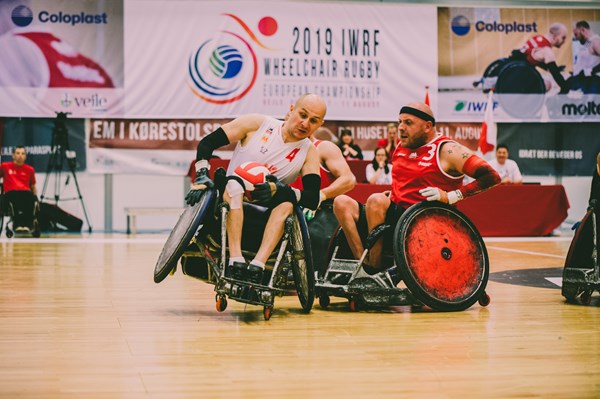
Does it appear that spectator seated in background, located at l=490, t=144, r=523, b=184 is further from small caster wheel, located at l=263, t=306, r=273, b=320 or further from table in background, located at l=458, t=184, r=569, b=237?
small caster wheel, located at l=263, t=306, r=273, b=320

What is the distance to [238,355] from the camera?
3.24 metres

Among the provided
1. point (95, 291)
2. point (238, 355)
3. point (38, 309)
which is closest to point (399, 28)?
point (95, 291)

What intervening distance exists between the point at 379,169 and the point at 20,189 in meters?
4.88

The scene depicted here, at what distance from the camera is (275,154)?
15.0 ft

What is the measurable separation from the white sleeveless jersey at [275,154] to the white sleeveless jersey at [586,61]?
33.3ft

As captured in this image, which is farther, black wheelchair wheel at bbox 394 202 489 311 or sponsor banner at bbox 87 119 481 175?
sponsor banner at bbox 87 119 481 175

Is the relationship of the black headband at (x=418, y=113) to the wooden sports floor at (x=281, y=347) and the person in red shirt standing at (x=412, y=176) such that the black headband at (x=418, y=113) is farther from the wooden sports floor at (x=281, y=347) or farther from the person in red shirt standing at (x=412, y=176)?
the wooden sports floor at (x=281, y=347)

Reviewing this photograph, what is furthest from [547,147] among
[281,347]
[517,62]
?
[281,347]

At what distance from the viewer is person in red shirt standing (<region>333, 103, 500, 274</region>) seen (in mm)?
4715

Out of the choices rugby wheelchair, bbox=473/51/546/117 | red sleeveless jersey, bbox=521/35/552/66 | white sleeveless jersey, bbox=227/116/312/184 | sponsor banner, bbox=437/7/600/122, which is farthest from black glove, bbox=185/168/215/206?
red sleeveless jersey, bbox=521/35/552/66

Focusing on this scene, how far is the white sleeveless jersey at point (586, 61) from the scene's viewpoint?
13.6 metres

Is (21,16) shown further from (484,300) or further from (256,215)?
(484,300)

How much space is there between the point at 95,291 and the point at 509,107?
9524 millimetres

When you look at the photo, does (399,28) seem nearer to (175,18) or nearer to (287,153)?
(175,18)
